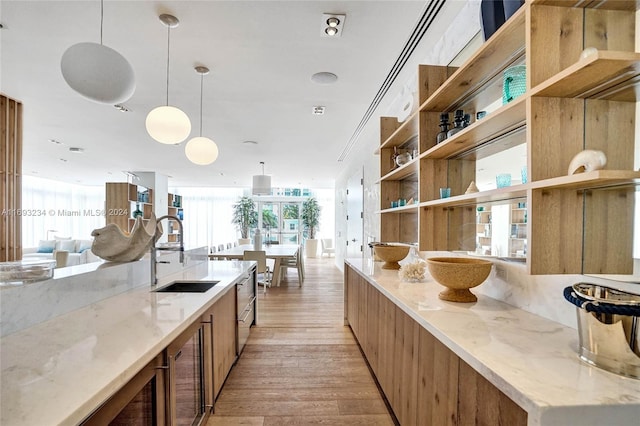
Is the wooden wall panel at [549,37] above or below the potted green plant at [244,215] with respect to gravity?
above

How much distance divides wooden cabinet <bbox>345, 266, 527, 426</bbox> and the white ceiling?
1.94 m

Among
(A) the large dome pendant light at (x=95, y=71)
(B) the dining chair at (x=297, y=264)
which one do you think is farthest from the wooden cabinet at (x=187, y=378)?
(B) the dining chair at (x=297, y=264)

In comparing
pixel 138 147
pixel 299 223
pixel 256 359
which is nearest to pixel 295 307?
pixel 256 359

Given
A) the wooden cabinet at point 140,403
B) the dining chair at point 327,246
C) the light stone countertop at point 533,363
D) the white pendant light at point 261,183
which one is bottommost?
the dining chair at point 327,246

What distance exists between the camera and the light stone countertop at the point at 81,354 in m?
0.71

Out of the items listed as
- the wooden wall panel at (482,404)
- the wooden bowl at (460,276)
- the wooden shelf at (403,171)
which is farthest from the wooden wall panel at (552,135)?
the wooden shelf at (403,171)

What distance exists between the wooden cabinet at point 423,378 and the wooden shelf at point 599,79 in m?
0.98

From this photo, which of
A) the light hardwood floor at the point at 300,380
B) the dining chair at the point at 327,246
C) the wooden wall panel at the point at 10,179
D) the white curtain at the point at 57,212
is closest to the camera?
the light hardwood floor at the point at 300,380

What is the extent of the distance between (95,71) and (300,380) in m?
2.48

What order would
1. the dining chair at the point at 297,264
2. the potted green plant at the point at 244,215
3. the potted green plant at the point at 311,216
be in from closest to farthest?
the dining chair at the point at 297,264 < the potted green plant at the point at 244,215 < the potted green plant at the point at 311,216

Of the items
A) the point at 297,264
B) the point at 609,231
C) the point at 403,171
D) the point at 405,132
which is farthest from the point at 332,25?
the point at 297,264

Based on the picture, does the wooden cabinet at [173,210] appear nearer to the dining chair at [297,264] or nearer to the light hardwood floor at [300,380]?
the dining chair at [297,264]

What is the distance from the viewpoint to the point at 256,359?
8.84 ft

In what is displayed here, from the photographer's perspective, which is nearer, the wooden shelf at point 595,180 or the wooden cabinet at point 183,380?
the wooden shelf at point 595,180
